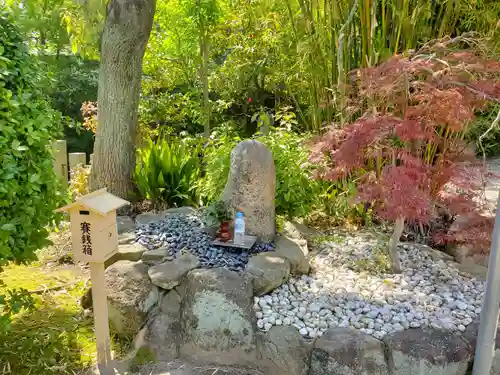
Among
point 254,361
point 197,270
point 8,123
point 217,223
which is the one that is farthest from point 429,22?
point 8,123

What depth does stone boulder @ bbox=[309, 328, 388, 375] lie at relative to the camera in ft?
7.44

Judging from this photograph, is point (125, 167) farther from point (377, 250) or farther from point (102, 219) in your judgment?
point (377, 250)

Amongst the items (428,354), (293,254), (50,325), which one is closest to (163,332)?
(50,325)

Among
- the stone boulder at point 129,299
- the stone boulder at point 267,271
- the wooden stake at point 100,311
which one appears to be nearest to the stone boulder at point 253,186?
the stone boulder at point 267,271

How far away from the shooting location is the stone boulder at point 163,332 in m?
2.56

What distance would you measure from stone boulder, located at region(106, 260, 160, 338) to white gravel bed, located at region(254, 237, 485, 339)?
650 millimetres

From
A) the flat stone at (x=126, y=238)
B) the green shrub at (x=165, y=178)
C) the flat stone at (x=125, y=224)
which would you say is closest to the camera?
the flat stone at (x=126, y=238)

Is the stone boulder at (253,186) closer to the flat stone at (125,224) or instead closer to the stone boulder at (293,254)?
the stone boulder at (293,254)

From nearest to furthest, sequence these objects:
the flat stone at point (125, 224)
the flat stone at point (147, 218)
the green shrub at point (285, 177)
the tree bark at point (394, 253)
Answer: the tree bark at point (394, 253) < the flat stone at point (125, 224) < the flat stone at point (147, 218) < the green shrub at point (285, 177)

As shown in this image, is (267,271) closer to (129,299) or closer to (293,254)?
(293,254)

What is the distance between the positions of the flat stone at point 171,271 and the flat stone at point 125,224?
67 centimetres

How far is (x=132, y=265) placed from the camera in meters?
2.78

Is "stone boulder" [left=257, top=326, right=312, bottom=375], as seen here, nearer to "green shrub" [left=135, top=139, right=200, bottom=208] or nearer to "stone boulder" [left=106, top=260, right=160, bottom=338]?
"stone boulder" [left=106, top=260, right=160, bottom=338]

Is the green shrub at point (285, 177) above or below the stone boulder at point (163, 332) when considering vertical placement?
above
